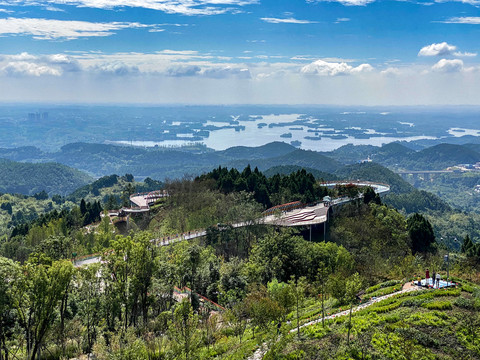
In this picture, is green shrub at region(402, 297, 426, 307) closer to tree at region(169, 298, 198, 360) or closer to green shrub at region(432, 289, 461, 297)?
green shrub at region(432, 289, 461, 297)

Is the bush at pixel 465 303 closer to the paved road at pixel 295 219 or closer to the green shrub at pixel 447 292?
the green shrub at pixel 447 292

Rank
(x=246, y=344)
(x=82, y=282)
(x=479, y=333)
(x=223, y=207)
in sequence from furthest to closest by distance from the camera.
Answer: (x=223, y=207)
(x=82, y=282)
(x=246, y=344)
(x=479, y=333)

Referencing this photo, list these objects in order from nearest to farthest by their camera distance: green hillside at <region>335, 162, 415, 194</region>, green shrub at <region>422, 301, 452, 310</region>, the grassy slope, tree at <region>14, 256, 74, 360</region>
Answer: tree at <region>14, 256, 74, 360</region>
the grassy slope
green shrub at <region>422, 301, 452, 310</region>
green hillside at <region>335, 162, 415, 194</region>

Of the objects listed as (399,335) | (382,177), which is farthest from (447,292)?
(382,177)

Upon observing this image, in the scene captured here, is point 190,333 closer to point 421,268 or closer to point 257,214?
point 421,268

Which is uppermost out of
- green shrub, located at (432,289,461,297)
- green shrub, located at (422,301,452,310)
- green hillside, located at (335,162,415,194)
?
green shrub, located at (422,301,452,310)

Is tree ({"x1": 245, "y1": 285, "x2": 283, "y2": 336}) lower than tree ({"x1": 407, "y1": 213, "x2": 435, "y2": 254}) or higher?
higher

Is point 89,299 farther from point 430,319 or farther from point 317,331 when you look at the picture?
point 430,319

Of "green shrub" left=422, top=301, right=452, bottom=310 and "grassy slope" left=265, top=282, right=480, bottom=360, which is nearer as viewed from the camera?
"grassy slope" left=265, top=282, right=480, bottom=360

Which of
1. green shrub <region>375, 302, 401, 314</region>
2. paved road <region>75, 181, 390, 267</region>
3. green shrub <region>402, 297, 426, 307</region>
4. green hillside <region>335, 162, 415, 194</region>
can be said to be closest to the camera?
green shrub <region>375, 302, 401, 314</region>

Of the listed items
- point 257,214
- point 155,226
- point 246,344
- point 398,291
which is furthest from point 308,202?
point 246,344

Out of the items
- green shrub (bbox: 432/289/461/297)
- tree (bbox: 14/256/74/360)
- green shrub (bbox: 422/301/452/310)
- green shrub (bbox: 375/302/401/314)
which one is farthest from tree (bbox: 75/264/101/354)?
green shrub (bbox: 432/289/461/297)
